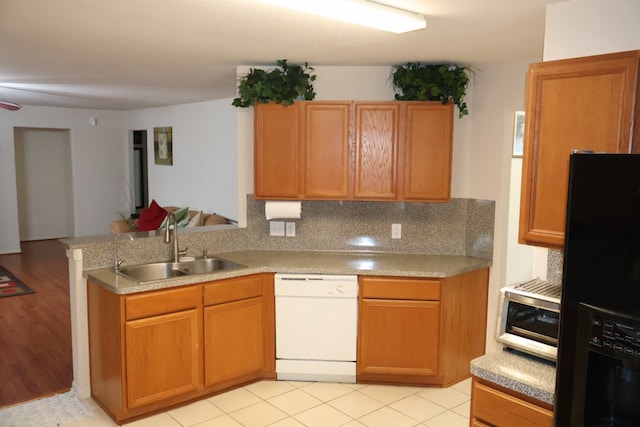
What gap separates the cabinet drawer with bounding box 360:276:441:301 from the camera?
3500mm

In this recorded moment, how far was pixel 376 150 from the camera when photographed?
3.79 meters

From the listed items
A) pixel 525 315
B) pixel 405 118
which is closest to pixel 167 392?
pixel 525 315

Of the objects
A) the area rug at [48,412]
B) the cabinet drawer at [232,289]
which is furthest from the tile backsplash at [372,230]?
the area rug at [48,412]

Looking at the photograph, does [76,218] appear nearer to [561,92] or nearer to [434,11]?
[434,11]

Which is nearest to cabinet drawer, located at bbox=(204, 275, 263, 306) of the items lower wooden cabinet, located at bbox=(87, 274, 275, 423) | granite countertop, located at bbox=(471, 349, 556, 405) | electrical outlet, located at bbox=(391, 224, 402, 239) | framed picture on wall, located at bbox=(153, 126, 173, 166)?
lower wooden cabinet, located at bbox=(87, 274, 275, 423)

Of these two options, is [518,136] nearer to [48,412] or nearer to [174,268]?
[174,268]

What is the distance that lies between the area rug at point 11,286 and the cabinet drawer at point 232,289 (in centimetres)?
357

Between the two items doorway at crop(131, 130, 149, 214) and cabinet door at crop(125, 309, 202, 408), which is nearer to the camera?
cabinet door at crop(125, 309, 202, 408)

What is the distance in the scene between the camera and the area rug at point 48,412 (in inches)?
123

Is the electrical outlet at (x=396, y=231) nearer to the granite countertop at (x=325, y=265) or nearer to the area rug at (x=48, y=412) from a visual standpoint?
the granite countertop at (x=325, y=265)

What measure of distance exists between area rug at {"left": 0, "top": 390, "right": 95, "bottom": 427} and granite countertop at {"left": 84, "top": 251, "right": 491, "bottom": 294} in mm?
848

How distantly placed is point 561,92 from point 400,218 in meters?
2.09

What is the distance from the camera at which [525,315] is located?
2.15 meters

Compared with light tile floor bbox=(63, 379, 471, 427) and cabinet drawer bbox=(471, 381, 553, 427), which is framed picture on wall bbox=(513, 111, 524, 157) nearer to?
light tile floor bbox=(63, 379, 471, 427)
